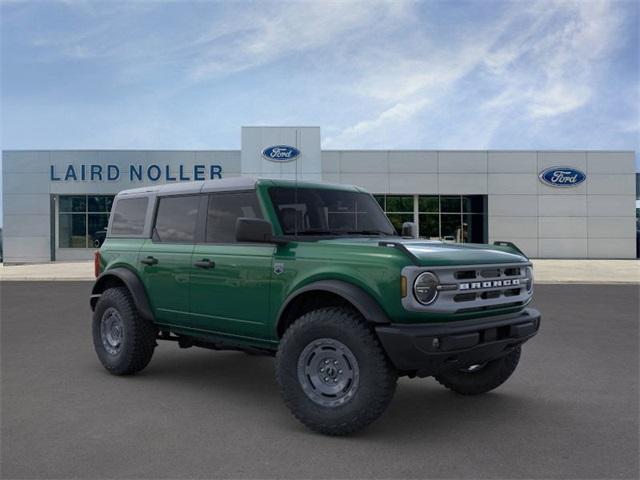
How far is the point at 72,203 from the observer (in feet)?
110

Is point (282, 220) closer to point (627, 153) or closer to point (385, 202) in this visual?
point (385, 202)

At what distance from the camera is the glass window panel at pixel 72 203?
33.3 metres

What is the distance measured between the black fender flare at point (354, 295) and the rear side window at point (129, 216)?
2743 mm

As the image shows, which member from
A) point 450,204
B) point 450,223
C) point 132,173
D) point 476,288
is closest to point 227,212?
point 476,288

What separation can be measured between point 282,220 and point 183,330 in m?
1.65

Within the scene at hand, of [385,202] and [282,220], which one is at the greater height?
[385,202]

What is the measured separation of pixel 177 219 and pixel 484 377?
3.52 m

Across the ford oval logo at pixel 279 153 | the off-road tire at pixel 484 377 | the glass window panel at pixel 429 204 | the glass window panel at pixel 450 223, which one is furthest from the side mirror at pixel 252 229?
the glass window panel at pixel 450 223

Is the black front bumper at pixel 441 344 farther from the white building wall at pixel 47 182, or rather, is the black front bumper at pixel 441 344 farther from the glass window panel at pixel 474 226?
the glass window panel at pixel 474 226

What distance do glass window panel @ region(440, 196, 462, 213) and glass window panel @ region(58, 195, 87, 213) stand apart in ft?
66.6

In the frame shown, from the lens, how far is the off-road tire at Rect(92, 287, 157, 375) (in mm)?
6305

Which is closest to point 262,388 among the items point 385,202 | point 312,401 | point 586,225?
point 312,401

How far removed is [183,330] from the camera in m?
5.94

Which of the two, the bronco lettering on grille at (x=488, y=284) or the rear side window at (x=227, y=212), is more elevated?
the rear side window at (x=227, y=212)
